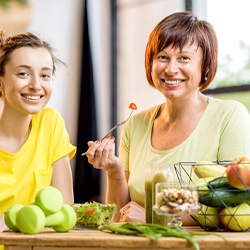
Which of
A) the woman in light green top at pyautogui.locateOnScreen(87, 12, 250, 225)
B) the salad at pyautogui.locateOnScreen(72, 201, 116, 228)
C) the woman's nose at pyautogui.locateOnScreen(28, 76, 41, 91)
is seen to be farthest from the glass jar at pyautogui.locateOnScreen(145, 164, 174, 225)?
the woman's nose at pyautogui.locateOnScreen(28, 76, 41, 91)

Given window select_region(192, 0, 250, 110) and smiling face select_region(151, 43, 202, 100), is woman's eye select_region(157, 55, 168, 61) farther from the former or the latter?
window select_region(192, 0, 250, 110)

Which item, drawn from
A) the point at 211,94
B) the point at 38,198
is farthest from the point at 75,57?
the point at 38,198

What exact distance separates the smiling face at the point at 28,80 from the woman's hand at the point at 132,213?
0.50 metres

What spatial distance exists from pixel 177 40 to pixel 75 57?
2.72m

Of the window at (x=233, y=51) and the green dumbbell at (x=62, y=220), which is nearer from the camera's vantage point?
the green dumbbell at (x=62, y=220)

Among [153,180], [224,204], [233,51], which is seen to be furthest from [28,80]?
[233,51]

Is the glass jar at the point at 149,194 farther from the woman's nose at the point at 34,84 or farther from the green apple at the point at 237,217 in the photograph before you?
the woman's nose at the point at 34,84

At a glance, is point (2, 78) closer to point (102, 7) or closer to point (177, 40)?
point (177, 40)

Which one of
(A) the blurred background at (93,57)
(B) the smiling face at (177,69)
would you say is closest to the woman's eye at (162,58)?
(B) the smiling face at (177,69)

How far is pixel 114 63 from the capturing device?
4.71 m

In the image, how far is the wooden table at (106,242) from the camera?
1.21 metres

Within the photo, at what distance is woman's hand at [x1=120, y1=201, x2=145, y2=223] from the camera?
5.85ft

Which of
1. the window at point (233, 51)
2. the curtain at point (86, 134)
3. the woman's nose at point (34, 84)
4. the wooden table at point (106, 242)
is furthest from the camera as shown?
the curtain at point (86, 134)

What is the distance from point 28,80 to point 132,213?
64 centimetres
